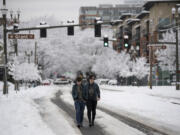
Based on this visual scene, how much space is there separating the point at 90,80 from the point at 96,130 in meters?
1.80

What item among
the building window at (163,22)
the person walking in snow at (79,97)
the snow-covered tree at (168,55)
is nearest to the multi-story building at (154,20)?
the building window at (163,22)

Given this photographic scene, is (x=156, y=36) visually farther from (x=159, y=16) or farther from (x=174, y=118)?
(x=174, y=118)

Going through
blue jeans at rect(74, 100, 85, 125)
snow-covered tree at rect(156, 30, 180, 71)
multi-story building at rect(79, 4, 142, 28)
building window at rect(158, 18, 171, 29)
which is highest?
multi-story building at rect(79, 4, 142, 28)

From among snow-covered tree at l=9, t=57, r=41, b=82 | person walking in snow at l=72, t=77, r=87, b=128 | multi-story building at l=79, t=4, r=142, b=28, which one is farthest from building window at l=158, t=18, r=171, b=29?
multi-story building at l=79, t=4, r=142, b=28

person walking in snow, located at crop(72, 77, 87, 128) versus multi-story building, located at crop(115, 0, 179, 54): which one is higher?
multi-story building, located at crop(115, 0, 179, 54)

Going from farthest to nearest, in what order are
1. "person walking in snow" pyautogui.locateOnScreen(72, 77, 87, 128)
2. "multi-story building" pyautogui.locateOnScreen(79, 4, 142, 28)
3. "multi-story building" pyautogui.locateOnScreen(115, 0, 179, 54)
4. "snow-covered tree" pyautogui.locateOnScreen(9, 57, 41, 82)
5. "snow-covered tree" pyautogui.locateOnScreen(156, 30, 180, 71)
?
"multi-story building" pyautogui.locateOnScreen(79, 4, 142, 28)
"multi-story building" pyautogui.locateOnScreen(115, 0, 179, 54)
"snow-covered tree" pyautogui.locateOnScreen(156, 30, 180, 71)
"snow-covered tree" pyautogui.locateOnScreen(9, 57, 41, 82)
"person walking in snow" pyautogui.locateOnScreen(72, 77, 87, 128)

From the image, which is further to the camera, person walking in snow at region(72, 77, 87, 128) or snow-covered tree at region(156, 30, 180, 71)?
snow-covered tree at region(156, 30, 180, 71)

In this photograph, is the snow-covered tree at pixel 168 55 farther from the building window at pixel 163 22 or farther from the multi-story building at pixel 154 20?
the building window at pixel 163 22

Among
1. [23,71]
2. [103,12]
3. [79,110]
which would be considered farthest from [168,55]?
[103,12]

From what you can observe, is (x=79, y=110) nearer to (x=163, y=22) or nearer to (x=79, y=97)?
(x=79, y=97)

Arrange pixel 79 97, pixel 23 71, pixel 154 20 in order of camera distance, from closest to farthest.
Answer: pixel 79 97 < pixel 23 71 < pixel 154 20

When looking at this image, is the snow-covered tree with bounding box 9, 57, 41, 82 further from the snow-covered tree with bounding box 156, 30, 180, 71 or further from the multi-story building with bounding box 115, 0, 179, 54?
the snow-covered tree with bounding box 156, 30, 180, 71

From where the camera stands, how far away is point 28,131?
394 inches

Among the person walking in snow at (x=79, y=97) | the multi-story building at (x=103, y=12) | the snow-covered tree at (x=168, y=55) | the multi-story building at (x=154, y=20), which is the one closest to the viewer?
the person walking in snow at (x=79, y=97)
